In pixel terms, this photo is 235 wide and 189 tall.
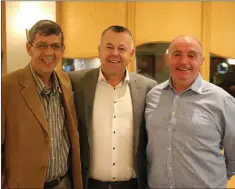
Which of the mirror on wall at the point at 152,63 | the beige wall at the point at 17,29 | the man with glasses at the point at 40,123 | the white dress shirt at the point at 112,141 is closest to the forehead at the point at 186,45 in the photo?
the white dress shirt at the point at 112,141

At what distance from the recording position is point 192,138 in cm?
159

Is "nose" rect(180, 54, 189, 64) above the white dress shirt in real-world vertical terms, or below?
above

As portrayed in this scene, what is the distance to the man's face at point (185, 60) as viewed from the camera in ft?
5.51

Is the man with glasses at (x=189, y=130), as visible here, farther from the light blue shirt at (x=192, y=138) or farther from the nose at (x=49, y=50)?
the nose at (x=49, y=50)

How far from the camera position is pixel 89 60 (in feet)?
10.5

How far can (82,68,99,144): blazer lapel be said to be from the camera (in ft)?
5.74

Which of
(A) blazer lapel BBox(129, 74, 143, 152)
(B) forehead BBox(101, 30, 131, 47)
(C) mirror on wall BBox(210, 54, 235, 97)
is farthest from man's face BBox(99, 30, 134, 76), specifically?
(C) mirror on wall BBox(210, 54, 235, 97)

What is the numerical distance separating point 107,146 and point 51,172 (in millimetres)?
365

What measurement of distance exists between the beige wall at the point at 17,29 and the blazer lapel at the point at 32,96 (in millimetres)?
1452

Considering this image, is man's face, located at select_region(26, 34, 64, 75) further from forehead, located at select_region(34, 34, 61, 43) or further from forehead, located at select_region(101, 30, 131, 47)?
forehead, located at select_region(101, 30, 131, 47)

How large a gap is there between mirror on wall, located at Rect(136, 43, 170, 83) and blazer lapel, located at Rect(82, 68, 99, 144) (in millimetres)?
1429

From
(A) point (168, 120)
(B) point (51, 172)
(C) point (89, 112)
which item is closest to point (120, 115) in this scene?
(C) point (89, 112)

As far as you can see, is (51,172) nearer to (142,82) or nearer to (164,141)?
(164,141)

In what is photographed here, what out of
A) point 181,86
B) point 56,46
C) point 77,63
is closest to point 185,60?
point 181,86
